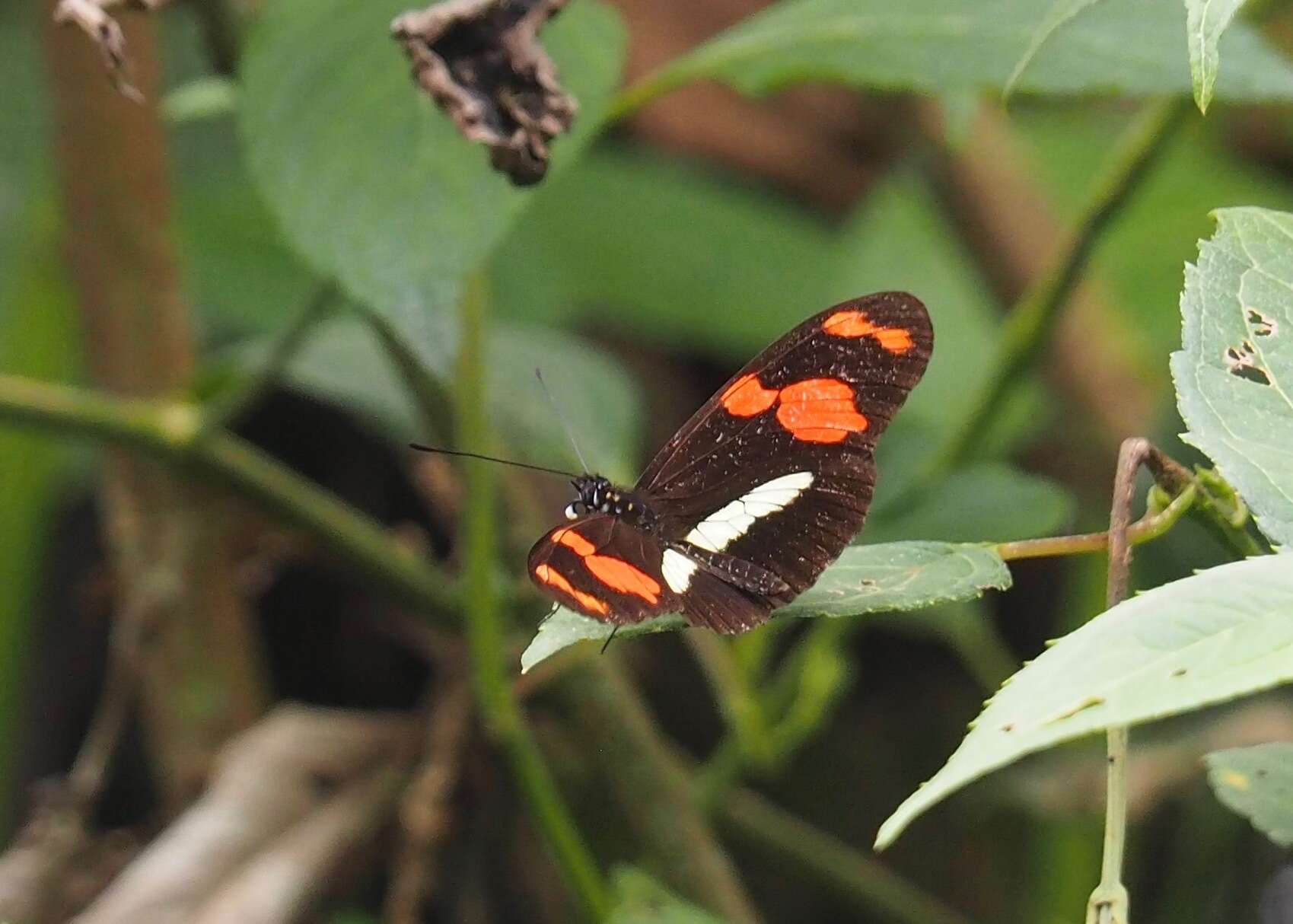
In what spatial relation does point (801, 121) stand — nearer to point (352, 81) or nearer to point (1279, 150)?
point (1279, 150)

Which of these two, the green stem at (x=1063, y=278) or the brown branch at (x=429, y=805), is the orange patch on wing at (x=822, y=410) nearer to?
the green stem at (x=1063, y=278)

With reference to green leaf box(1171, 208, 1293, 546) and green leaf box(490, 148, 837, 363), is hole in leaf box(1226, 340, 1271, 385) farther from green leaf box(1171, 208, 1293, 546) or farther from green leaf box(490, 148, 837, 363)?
green leaf box(490, 148, 837, 363)

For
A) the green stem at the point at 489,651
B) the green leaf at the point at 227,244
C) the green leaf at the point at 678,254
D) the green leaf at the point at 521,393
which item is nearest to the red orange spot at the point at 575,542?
the green stem at the point at 489,651

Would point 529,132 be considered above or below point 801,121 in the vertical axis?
below

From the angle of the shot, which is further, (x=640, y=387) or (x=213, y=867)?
(x=640, y=387)

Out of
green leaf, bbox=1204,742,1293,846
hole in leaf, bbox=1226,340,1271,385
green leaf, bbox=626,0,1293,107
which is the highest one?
green leaf, bbox=626,0,1293,107

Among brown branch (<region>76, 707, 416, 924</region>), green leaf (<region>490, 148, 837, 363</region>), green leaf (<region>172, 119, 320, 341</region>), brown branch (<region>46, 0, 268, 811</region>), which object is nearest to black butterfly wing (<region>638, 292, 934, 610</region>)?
brown branch (<region>76, 707, 416, 924</region>)

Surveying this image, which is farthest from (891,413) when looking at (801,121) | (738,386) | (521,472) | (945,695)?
(801,121)
